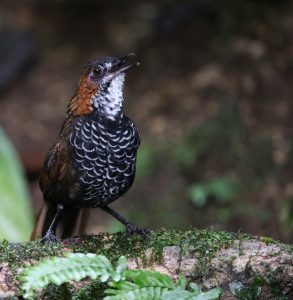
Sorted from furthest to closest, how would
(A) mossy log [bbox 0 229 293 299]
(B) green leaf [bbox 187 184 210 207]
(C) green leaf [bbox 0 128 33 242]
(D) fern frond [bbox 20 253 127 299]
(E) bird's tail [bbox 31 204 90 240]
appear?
1. (B) green leaf [bbox 187 184 210 207]
2. (C) green leaf [bbox 0 128 33 242]
3. (E) bird's tail [bbox 31 204 90 240]
4. (A) mossy log [bbox 0 229 293 299]
5. (D) fern frond [bbox 20 253 127 299]

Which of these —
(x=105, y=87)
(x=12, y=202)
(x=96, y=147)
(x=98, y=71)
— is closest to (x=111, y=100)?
(x=105, y=87)

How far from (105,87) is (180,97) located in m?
5.57

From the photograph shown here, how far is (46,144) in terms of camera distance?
10914mm

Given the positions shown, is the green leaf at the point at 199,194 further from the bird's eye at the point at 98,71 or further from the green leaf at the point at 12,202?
the bird's eye at the point at 98,71

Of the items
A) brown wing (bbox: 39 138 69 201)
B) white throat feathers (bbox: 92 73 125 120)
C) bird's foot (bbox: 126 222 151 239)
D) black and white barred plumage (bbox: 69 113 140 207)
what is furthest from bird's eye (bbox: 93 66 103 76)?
bird's foot (bbox: 126 222 151 239)

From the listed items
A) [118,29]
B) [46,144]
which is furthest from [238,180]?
[118,29]

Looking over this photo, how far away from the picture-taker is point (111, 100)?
5293mm

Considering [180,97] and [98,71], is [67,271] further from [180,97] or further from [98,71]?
[180,97]

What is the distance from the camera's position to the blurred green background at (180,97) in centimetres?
911

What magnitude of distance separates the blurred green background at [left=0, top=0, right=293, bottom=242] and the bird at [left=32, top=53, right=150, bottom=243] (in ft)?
7.92

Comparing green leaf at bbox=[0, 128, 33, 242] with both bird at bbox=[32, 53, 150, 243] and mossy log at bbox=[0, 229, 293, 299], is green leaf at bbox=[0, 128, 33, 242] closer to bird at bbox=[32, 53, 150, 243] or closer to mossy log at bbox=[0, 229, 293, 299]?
bird at bbox=[32, 53, 150, 243]

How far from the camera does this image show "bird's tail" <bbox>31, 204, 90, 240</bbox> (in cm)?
586

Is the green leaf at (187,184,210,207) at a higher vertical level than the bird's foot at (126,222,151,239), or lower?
higher

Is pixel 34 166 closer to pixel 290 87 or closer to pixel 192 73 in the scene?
pixel 192 73
